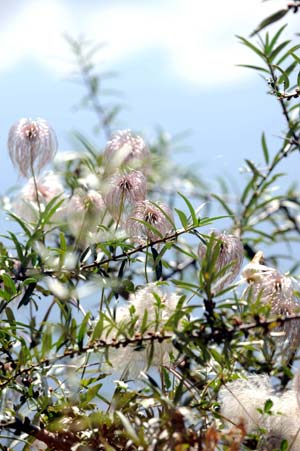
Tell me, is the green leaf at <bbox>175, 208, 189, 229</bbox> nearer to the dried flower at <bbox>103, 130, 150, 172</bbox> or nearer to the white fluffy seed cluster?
the white fluffy seed cluster

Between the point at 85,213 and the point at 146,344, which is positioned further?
the point at 85,213

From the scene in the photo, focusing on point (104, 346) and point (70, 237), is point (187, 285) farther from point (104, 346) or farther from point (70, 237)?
point (70, 237)

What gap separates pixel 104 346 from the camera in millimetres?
775

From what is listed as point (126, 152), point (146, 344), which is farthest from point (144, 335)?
point (126, 152)

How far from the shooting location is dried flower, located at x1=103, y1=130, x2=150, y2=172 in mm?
1098

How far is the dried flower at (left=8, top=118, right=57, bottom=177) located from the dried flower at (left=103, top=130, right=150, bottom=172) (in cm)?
8

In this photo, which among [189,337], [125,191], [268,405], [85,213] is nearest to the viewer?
[189,337]

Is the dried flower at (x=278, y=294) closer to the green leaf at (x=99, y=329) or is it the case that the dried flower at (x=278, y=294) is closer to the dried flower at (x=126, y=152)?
the green leaf at (x=99, y=329)

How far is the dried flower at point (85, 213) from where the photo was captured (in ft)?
3.67

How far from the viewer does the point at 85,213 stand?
3.78ft

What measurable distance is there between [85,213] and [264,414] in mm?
371

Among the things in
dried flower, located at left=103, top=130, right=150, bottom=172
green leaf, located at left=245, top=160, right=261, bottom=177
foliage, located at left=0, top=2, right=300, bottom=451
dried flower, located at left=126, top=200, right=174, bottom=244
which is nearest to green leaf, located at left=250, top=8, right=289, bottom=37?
foliage, located at left=0, top=2, right=300, bottom=451

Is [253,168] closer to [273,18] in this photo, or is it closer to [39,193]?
[39,193]

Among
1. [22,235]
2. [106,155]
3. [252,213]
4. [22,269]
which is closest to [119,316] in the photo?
[22,269]
